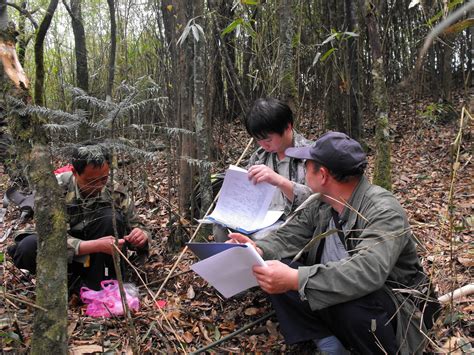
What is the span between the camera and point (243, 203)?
239cm

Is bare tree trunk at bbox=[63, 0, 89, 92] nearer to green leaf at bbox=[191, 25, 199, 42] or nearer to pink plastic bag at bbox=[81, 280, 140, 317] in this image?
green leaf at bbox=[191, 25, 199, 42]

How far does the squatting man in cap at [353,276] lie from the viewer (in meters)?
1.61

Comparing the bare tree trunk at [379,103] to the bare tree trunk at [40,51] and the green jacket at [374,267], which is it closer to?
the green jacket at [374,267]

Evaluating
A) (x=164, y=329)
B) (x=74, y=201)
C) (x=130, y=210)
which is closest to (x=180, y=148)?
(x=130, y=210)

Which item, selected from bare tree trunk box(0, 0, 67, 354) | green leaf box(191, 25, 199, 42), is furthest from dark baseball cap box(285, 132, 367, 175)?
green leaf box(191, 25, 199, 42)

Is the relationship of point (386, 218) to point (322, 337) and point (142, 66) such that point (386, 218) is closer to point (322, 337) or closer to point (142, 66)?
point (322, 337)

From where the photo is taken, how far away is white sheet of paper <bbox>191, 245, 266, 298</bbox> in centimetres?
164

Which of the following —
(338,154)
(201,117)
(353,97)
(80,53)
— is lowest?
(338,154)

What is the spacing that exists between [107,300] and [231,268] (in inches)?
36.3

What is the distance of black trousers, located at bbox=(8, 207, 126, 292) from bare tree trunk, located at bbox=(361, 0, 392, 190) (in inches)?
69.1

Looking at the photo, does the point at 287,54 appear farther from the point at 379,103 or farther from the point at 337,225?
the point at 337,225

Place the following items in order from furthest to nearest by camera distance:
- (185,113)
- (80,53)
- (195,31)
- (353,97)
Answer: (80,53) → (353,97) → (185,113) → (195,31)

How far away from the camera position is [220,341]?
6.79ft

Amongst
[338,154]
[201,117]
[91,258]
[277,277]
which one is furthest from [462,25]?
[91,258]
